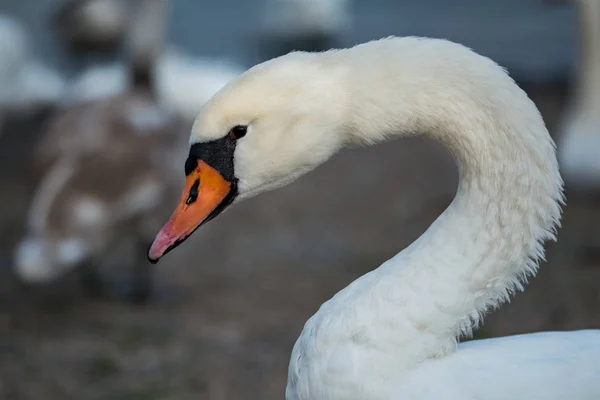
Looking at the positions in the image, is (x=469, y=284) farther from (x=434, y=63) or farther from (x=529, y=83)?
(x=529, y=83)

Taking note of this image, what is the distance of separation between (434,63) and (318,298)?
300 centimetres

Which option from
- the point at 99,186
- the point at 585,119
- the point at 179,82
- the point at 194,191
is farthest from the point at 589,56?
the point at 194,191

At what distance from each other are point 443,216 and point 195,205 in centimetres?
60

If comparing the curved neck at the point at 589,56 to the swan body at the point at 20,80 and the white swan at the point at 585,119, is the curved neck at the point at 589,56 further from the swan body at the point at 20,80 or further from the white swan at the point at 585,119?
the swan body at the point at 20,80

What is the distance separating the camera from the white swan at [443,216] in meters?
2.25

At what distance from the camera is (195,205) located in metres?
2.47

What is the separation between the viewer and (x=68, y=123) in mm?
5449

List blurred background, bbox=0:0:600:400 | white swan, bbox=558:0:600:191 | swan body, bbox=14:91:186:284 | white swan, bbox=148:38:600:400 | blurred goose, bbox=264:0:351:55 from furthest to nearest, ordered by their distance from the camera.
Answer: blurred goose, bbox=264:0:351:55, white swan, bbox=558:0:600:191, swan body, bbox=14:91:186:284, blurred background, bbox=0:0:600:400, white swan, bbox=148:38:600:400

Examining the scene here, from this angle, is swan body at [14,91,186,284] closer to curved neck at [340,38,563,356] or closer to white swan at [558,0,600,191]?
white swan at [558,0,600,191]

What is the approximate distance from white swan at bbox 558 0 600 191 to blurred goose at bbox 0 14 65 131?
411 cm

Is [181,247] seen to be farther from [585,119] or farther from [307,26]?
[307,26]

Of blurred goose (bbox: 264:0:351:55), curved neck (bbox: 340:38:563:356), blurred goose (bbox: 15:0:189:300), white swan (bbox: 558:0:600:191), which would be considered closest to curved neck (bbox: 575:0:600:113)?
white swan (bbox: 558:0:600:191)

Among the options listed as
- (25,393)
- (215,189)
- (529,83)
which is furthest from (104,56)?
(215,189)

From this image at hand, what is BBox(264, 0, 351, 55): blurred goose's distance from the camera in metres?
10.4
